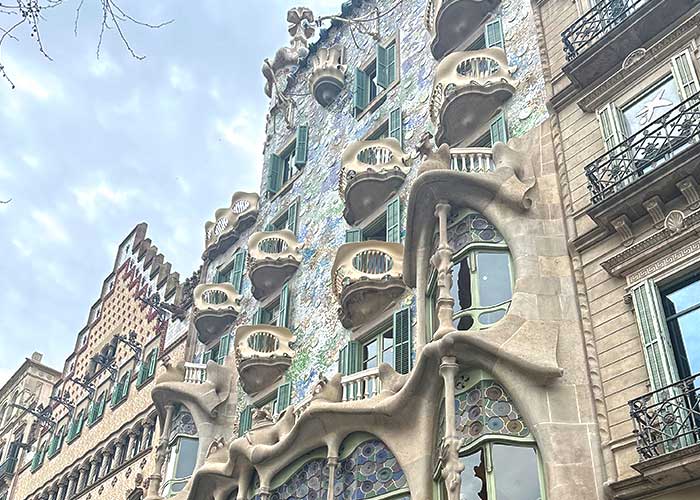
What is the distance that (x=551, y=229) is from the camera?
12.5m

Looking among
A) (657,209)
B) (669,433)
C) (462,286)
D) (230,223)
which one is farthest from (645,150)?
(230,223)

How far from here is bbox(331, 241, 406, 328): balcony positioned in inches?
609

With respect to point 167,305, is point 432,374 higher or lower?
lower

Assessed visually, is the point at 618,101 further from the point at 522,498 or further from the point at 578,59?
the point at 522,498

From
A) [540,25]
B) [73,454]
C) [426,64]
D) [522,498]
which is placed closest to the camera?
[522,498]

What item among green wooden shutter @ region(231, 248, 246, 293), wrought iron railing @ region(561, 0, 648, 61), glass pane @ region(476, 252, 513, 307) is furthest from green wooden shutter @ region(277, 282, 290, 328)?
wrought iron railing @ region(561, 0, 648, 61)

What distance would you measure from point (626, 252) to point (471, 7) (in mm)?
8625

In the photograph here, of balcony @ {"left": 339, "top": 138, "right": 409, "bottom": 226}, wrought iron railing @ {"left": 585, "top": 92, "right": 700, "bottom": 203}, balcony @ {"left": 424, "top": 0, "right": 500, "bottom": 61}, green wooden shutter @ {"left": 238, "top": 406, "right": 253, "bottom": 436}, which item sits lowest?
green wooden shutter @ {"left": 238, "top": 406, "right": 253, "bottom": 436}

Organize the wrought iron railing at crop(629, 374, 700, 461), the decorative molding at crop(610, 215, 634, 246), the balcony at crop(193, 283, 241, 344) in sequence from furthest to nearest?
the balcony at crop(193, 283, 241, 344) → the decorative molding at crop(610, 215, 634, 246) → the wrought iron railing at crop(629, 374, 700, 461)

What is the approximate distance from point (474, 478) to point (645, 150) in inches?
202

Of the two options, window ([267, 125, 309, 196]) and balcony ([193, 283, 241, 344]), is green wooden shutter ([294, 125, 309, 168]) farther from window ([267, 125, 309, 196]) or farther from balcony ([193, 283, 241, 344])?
balcony ([193, 283, 241, 344])

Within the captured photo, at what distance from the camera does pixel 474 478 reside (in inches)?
410

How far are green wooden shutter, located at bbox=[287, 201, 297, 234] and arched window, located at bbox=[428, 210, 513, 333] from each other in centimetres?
839

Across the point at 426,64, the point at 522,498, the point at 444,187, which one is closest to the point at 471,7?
the point at 426,64
